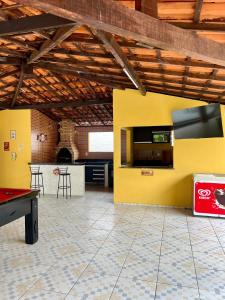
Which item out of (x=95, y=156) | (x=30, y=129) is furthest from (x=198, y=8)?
(x=95, y=156)

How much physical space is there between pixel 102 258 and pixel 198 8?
3.25 metres

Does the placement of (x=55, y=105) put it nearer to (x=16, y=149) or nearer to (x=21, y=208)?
(x=16, y=149)

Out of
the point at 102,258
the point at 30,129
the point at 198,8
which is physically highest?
the point at 198,8

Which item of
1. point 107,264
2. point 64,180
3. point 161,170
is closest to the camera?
point 107,264

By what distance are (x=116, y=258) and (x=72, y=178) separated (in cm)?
474

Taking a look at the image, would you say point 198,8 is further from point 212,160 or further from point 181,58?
point 212,160

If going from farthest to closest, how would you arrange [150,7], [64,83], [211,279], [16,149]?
[16,149] < [64,83] < [211,279] < [150,7]

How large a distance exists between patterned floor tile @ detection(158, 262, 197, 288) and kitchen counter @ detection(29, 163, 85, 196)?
194 inches

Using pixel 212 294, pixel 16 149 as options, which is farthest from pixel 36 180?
pixel 212 294

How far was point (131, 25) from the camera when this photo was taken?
1.83 meters

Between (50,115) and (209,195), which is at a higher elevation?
(50,115)

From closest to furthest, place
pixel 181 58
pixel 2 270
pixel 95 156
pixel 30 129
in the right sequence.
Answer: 1. pixel 2 270
2. pixel 181 58
3. pixel 30 129
4. pixel 95 156

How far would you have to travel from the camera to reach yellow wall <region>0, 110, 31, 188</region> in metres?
8.37

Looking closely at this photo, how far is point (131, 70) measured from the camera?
13.5 feet
